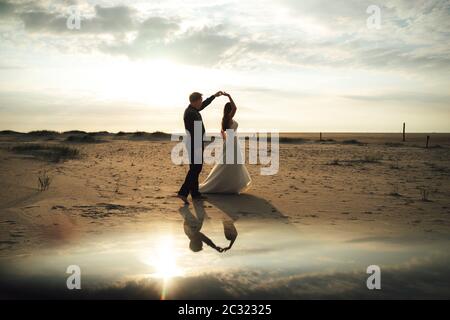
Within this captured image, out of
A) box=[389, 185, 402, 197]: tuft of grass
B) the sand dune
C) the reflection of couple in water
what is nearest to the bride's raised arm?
the sand dune

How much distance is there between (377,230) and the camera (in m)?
6.68

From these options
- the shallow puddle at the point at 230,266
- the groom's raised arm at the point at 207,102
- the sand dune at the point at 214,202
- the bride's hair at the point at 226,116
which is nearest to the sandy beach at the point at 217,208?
the sand dune at the point at 214,202

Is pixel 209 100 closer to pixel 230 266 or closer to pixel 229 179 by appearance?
pixel 229 179

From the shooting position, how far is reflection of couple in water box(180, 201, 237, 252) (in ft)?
18.7

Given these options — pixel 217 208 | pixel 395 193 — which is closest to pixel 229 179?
pixel 217 208

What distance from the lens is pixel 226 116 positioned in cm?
993

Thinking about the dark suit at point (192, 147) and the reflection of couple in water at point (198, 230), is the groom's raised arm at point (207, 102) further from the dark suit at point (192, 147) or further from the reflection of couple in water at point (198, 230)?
the reflection of couple in water at point (198, 230)

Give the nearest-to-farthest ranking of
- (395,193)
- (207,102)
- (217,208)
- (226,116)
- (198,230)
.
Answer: (198,230) → (217,208) → (207,102) → (226,116) → (395,193)

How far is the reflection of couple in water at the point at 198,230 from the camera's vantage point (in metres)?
5.70

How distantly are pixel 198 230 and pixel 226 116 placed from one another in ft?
13.1

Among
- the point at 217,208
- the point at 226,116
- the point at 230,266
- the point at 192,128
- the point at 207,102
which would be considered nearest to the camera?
the point at 230,266

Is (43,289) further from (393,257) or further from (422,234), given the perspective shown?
(422,234)

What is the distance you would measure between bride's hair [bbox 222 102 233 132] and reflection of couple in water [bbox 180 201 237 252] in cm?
232
